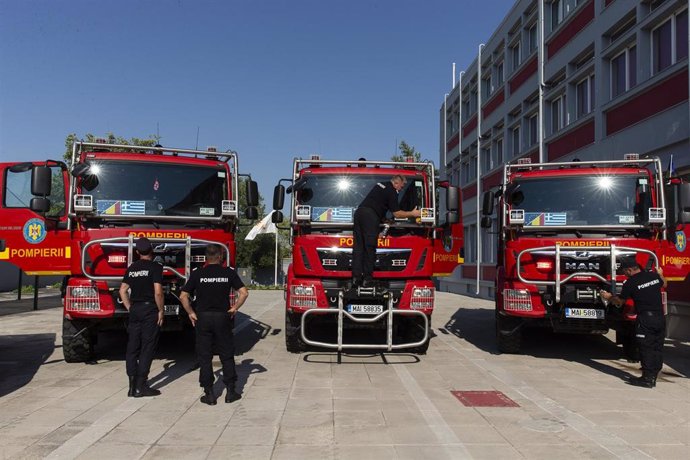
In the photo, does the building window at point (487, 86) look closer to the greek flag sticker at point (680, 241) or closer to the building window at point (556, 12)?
the building window at point (556, 12)

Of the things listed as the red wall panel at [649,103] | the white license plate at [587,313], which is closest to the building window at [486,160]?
the red wall panel at [649,103]

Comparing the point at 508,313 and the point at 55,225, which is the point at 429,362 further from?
the point at 55,225

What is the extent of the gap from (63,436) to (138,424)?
63 centimetres

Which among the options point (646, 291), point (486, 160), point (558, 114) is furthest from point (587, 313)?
point (486, 160)

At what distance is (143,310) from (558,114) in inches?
682

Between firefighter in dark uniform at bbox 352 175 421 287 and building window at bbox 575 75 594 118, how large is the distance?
1147 cm

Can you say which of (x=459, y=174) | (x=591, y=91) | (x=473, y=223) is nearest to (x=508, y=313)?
(x=591, y=91)

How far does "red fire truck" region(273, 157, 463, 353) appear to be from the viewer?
830cm

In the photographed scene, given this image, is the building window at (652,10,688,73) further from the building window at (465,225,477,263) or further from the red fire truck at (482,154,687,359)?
the building window at (465,225,477,263)

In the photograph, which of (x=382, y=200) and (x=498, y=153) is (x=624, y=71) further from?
(x=498, y=153)

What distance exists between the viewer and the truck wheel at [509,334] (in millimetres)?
9367

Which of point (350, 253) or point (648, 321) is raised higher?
point (350, 253)

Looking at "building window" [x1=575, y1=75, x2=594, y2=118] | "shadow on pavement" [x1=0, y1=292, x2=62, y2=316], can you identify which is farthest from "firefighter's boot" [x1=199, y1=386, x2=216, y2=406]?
"building window" [x1=575, y1=75, x2=594, y2=118]

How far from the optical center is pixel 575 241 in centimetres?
860
